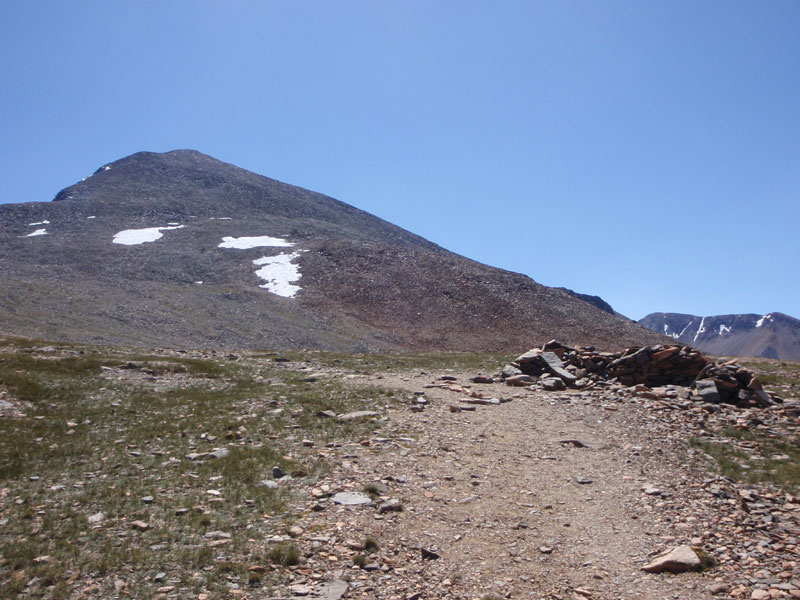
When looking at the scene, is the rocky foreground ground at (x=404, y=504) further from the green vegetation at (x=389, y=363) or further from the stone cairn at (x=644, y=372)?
the green vegetation at (x=389, y=363)

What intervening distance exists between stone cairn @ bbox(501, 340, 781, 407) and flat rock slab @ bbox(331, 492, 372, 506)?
14.6m

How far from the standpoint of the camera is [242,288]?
70.6 metres

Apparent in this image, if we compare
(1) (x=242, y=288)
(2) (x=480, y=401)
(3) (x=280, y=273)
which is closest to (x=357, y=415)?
(2) (x=480, y=401)

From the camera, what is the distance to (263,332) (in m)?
52.9

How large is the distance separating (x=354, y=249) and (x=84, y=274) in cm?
4090

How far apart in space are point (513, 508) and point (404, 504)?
2.23 meters

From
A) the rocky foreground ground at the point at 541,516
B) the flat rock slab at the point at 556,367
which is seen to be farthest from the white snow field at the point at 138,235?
the rocky foreground ground at the point at 541,516

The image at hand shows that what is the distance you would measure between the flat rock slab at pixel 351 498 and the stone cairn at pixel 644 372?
47.8 ft

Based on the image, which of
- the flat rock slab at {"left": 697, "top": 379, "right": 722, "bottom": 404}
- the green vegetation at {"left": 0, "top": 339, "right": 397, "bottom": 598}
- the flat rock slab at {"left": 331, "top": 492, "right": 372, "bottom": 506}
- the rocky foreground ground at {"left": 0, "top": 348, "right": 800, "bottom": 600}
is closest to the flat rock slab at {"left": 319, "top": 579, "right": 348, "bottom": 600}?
the rocky foreground ground at {"left": 0, "top": 348, "right": 800, "bottom": 600}

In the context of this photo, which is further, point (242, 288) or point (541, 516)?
point (242, 288)

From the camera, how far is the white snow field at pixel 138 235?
87981 millimetres

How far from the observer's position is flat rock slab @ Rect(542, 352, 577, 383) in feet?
80.7

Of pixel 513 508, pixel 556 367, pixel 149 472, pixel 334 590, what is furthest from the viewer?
pixel 556 367

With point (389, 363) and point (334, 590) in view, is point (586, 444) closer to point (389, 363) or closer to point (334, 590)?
point (334, 590)
